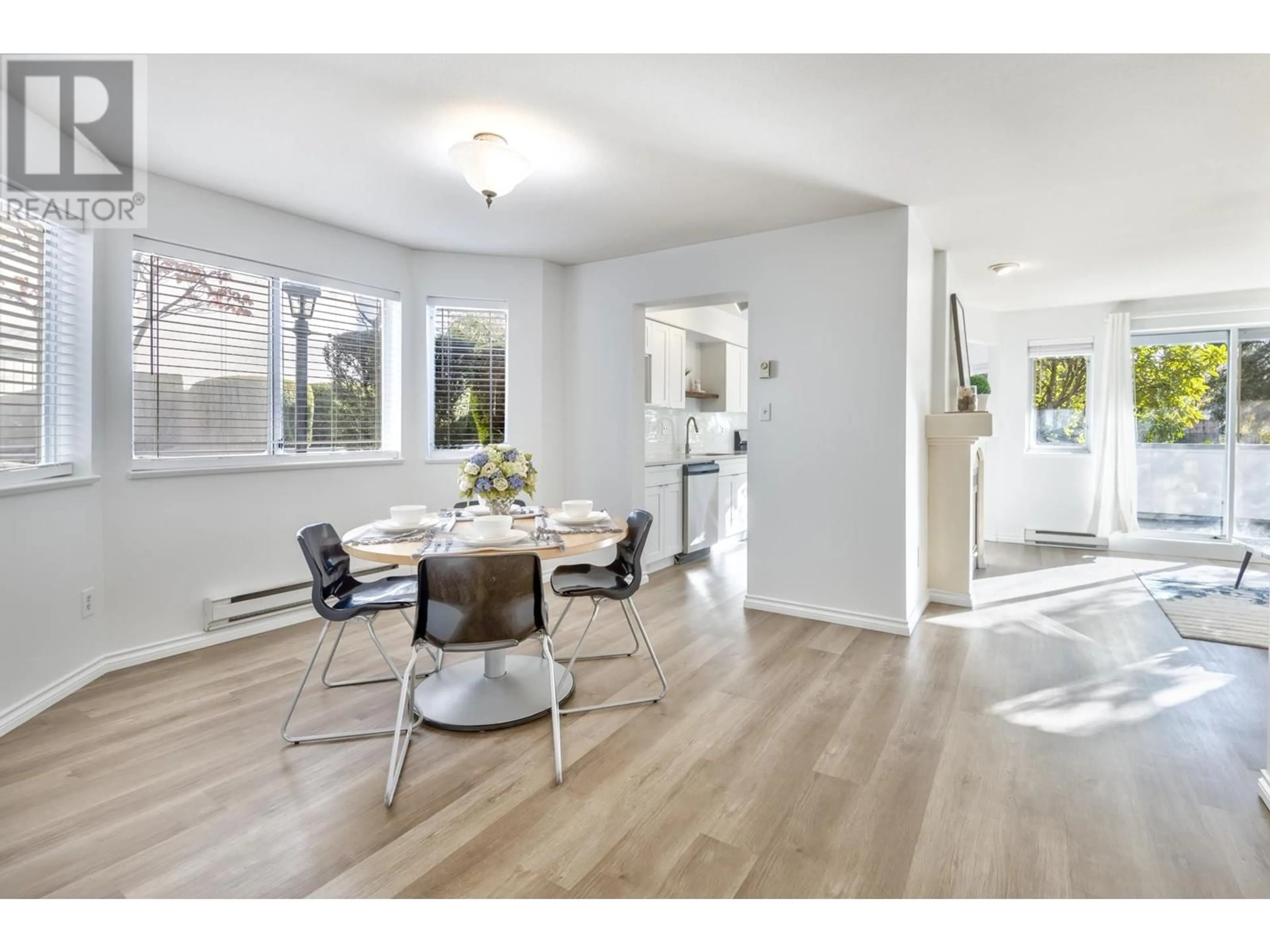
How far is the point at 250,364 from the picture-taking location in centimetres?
348

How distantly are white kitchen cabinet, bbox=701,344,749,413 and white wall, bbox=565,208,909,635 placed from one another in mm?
2274

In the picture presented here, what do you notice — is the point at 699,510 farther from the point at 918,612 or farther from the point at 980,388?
the point at 980,388

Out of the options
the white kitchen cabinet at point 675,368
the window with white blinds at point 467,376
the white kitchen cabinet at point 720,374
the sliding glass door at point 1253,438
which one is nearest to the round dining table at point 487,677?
the window with white blinds at point 467,376

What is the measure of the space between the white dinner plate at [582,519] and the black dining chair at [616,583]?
0.15 metres

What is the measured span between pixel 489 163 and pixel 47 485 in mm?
2290

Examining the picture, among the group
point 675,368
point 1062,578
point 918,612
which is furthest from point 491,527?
point 1062,578

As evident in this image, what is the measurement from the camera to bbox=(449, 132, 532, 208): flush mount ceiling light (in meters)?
2.44

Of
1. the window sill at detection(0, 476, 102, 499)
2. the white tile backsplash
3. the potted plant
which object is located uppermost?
the potted plant

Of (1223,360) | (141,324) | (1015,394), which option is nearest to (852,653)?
(141,324)

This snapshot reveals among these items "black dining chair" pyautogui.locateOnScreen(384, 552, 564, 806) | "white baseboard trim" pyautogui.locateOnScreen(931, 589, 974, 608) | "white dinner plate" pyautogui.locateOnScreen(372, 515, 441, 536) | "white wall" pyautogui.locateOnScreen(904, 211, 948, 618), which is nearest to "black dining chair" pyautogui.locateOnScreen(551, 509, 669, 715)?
"black dining chair" pyautogui.locateOnScreen(384, 552, 564, 806)

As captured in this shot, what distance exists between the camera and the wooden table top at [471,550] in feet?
6.88

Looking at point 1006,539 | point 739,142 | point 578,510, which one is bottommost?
point 1006,539

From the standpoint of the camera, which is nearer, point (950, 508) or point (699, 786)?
point (699, 786)

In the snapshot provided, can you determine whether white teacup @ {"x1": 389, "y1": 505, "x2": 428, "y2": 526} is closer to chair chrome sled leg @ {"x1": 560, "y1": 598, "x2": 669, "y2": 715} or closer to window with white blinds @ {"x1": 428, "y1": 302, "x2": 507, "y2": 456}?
chair chrome sled leg @ {"x1": 560, "y1": 598, "x2": 669, "y2": 715}
